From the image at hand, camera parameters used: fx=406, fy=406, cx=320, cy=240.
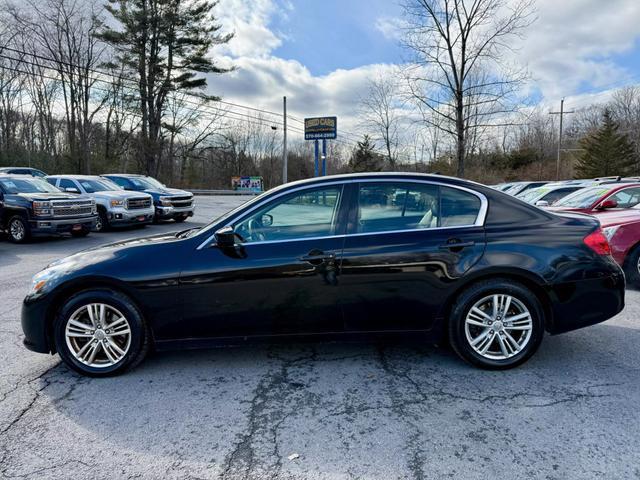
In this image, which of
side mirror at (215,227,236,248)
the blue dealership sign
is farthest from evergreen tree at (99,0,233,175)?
side mirror at (215,227,236,248)

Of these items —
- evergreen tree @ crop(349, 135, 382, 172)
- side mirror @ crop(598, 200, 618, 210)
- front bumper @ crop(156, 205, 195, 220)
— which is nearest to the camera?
side mirror @ crop(598, 200, 618, 210)

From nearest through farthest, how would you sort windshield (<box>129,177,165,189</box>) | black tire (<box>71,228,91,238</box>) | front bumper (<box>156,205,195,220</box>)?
black tire (<box>71,228,91,238</box>) → front bumper (<box>156,205,195,220</box>) → windshield (<box>129,177,165,189</box>)

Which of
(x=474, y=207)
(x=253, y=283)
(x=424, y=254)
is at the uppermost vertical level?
(x=474, y=207)

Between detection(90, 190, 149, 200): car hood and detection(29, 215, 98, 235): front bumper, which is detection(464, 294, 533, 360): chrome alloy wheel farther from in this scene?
detection(90, 190, 149, 200): car hood

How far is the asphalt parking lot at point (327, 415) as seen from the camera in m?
2.30

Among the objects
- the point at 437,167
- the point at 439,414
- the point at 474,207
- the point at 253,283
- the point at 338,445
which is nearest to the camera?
the point at 338,445

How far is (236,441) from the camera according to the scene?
→ 2.52 m

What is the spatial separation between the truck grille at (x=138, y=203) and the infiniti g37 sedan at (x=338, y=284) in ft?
33.5

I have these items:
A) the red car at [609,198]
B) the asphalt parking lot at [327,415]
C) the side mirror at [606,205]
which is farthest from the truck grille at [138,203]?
the side mirror at [606,205]

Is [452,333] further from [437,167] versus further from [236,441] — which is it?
[437,167]

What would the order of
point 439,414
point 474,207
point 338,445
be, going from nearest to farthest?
point 338,445
point 439,414
point 474,207

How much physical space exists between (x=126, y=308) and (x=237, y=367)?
3.42 feet

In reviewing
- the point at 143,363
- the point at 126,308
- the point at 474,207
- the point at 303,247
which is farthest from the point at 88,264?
the point at 474,207

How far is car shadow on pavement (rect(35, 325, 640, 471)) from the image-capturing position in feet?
8.50
